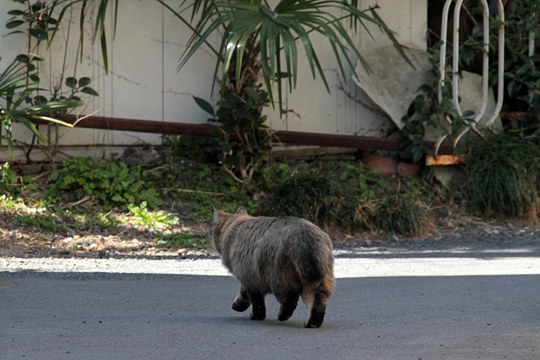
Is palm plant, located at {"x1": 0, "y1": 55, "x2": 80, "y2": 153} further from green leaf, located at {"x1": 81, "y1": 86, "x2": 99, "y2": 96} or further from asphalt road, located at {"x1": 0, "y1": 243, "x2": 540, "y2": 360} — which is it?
asphalt road, located at {"x1": 0, "y1": 243, "x2": 540, "y2": 360}

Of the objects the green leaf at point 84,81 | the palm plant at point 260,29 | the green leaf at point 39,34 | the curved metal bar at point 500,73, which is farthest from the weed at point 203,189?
the curved metal bar at point 500,73

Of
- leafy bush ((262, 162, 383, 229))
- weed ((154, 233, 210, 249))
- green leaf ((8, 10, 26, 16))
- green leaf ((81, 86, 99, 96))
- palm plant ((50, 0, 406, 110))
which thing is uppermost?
green leaf ((8, 10, 26, 16))

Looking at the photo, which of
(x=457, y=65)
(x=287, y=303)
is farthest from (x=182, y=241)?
(x=457, y=65)

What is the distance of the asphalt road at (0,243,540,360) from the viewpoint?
6035mm

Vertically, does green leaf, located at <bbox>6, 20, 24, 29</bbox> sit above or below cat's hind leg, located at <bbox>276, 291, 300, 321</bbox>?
above

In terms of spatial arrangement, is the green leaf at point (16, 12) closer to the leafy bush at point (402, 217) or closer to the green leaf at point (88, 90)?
the green leaf at point (88, 90)

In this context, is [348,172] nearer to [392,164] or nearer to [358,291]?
[392,164]

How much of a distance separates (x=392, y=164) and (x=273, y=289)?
24.5 feet

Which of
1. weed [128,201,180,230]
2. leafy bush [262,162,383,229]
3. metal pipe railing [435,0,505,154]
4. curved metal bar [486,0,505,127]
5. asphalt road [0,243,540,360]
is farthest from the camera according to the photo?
curved metal bar [486,0,505,127]

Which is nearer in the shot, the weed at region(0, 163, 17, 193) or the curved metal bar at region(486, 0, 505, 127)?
the weed at region(0, 163, 17, 193)

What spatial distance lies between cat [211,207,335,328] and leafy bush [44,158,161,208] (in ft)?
17.3

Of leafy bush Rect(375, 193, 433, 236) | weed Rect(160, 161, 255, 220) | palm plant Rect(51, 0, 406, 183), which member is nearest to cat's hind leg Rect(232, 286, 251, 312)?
palm plant Rect(51, 0, 406, 183)

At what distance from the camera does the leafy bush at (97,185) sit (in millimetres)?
12430

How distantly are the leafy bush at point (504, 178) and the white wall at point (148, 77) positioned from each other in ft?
6.98
